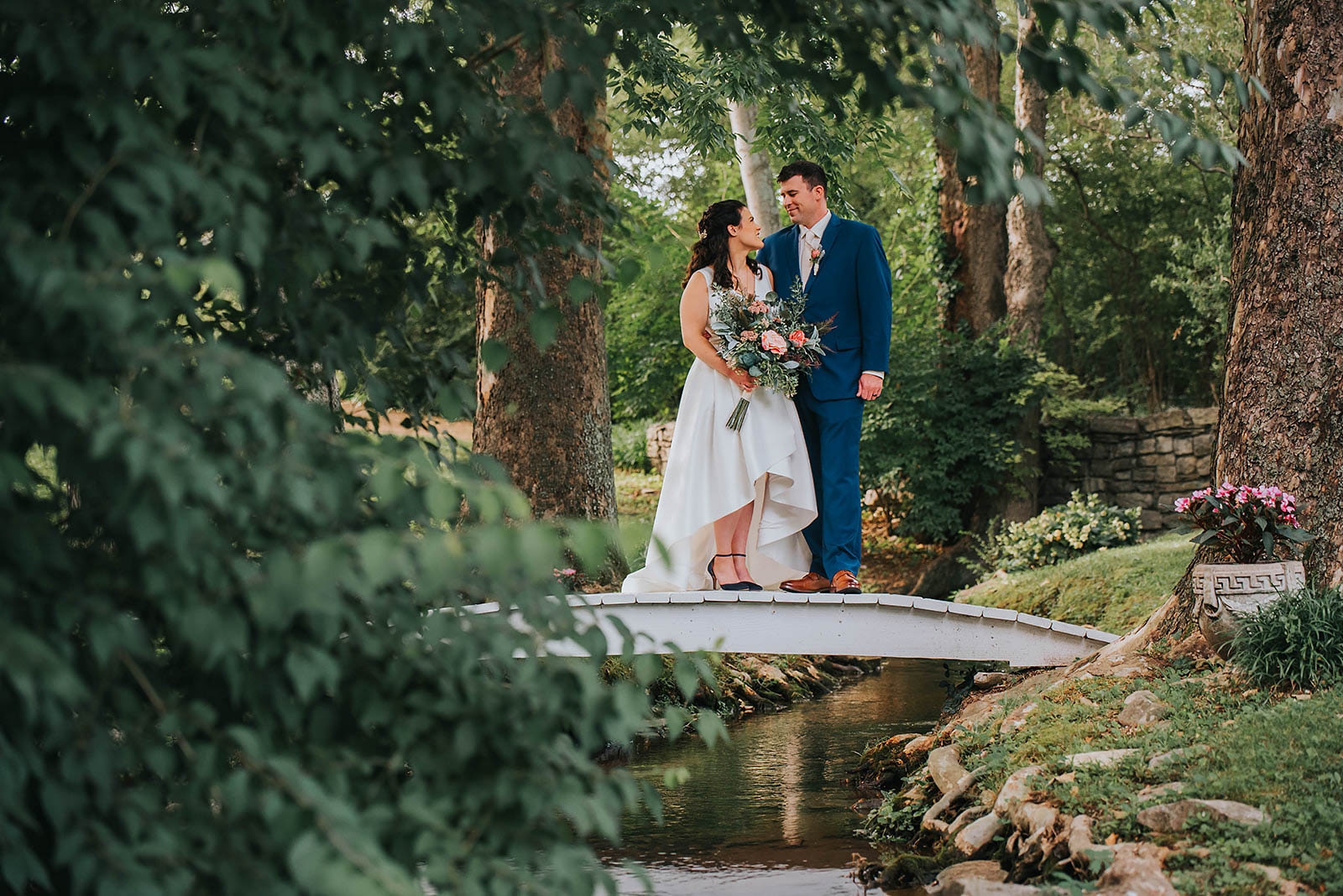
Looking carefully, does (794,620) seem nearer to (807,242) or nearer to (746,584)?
(746,584)

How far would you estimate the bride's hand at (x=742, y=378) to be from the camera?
243 inches

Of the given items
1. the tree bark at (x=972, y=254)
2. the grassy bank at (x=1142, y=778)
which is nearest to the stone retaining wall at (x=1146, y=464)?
the tree bark at (x=972, y=254)

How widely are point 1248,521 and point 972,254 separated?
31.2 feet

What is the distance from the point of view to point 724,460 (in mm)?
6273

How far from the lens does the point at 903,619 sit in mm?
6055

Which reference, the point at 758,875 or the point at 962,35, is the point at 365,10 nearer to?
Result: the point at 962,35

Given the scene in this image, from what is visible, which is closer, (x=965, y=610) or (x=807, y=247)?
(x=965, y=610)

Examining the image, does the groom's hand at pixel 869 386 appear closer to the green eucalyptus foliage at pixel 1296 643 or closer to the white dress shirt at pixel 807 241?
the white dress shirt at pixel 807 241

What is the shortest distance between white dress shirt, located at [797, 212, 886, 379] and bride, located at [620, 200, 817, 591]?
0.21m

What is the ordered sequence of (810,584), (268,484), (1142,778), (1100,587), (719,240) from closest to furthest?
(268,484) → (1142,778) → (719,240) → (810,584) → (1100,587)

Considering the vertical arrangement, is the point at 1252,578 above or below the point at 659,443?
below

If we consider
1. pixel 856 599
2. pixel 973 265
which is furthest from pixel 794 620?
pixel 973 265

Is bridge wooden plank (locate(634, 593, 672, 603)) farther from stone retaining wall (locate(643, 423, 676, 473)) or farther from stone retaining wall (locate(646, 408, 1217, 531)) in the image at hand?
stone retaining wall (locate(643, 423, 676, 473))

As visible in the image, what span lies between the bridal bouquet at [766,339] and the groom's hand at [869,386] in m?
0.26
